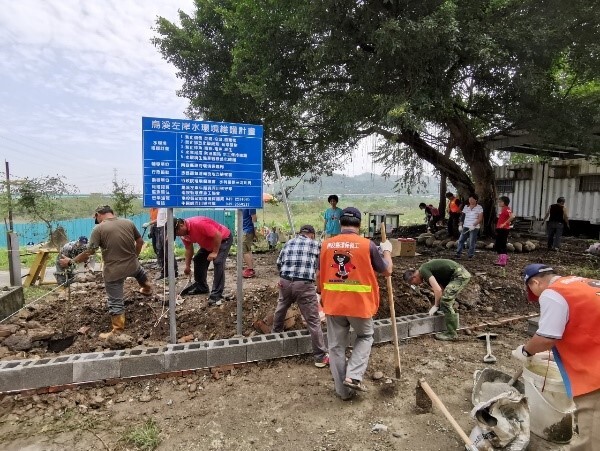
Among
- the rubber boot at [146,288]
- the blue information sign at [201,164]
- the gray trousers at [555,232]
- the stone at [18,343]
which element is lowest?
the stone at [18,343]

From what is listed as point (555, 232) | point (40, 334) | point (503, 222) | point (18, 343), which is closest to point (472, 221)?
point (503, 222)

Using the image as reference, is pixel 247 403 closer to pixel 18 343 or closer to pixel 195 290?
pixel 18 343

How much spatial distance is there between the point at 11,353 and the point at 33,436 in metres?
1.62

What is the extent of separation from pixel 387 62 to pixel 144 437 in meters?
7.23

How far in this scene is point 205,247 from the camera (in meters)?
5.71

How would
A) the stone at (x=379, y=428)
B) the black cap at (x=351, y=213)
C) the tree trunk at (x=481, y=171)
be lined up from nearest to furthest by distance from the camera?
the stone at (x=379, y=428), the black cap at (x=351, y=213), the tree trunk at (x=481, y=171)

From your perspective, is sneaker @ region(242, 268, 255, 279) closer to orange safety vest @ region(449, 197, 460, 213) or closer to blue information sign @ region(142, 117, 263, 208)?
blue information sign @ region(142, 117, 263, 208)

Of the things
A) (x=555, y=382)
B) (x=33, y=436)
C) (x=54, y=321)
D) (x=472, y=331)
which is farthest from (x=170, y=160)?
(x=472, y=331)

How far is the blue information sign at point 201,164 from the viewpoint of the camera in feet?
12.9

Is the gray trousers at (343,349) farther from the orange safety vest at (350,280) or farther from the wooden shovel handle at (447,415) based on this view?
the wooden shovel handle at (447,415)

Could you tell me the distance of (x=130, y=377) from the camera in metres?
3.61

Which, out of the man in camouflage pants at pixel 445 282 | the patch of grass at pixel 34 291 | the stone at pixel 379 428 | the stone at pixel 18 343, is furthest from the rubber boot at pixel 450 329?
the patch of grass at pixel 34 291

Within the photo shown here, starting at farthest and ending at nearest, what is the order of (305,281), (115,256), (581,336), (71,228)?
(71,228) < (115,256) < (305,281) < (581,336)

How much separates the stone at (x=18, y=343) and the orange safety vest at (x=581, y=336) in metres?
5.31
